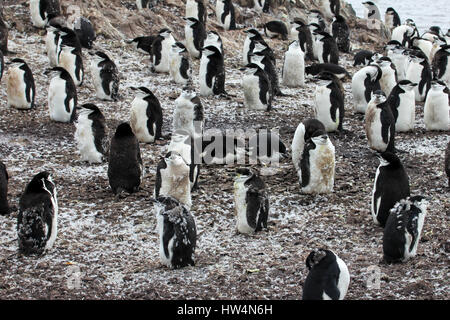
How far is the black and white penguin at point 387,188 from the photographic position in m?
7.59

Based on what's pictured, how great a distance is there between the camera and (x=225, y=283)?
20.9ft

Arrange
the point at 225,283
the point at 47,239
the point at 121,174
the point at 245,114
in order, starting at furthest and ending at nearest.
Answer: the point at 245,114
the point at 121,174
the point at 47,239
the point at 225,283

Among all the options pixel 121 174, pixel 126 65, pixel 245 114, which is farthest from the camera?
pixel 126 65

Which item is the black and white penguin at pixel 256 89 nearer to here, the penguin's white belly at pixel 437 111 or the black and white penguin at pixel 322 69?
the black and white penguin at pixel 322 69

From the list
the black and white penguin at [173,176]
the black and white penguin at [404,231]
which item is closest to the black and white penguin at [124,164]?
the black and white penguin at [173,176]

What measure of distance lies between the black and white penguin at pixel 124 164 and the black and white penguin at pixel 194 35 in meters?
6.94

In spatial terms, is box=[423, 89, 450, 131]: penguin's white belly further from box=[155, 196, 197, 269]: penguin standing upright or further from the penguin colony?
box=[155, 196, 197, 269]: penguin standing upright

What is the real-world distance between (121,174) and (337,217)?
247 cm

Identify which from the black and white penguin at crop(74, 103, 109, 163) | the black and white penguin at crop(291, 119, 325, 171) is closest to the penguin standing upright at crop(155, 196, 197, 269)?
the black and white penguin at crop(291, 119, 325, 171)

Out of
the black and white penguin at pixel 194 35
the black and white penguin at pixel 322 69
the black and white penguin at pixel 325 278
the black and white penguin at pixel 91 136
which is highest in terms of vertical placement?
the black and white penguin at pixel 194 35

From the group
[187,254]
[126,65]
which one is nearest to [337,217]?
[187,254]

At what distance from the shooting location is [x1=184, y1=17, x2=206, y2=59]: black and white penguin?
1521cm

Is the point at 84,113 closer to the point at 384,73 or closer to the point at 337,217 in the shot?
the point at 337,217
